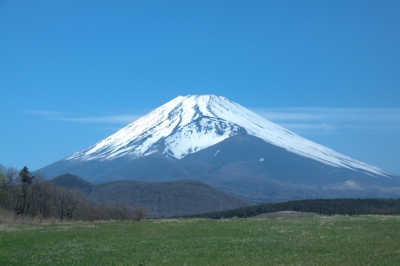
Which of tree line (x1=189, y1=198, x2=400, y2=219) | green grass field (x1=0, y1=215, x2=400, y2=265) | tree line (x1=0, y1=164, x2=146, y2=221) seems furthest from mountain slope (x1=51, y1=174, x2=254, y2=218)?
green grass field (x1=0, y1=215, x2=400, y2=265)

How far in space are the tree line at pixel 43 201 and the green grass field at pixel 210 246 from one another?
66.5ft

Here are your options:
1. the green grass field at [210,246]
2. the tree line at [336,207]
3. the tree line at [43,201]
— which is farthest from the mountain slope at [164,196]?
the green grass field at [210,246]

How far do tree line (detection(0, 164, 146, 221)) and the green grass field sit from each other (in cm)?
2028

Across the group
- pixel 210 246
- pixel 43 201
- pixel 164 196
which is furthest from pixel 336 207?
pixel 164 196

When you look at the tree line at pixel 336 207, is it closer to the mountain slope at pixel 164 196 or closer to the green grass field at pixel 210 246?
the green grass field at pixel 210 246

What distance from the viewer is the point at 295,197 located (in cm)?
19100

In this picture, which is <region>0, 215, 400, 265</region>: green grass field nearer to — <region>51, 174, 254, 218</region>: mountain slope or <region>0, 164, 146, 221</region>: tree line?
<region>0, 164, 146, 221</region>: tree line

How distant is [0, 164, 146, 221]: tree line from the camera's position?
150 feet

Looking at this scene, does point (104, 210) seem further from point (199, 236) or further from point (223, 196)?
point (223, 196)

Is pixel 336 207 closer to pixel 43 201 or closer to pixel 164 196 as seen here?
pixel 43 201

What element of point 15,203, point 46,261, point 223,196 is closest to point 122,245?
point 46,261

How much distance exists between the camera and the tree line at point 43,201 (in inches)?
1805

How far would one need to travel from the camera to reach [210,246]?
19.2 meters

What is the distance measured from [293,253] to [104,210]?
1496 inches
